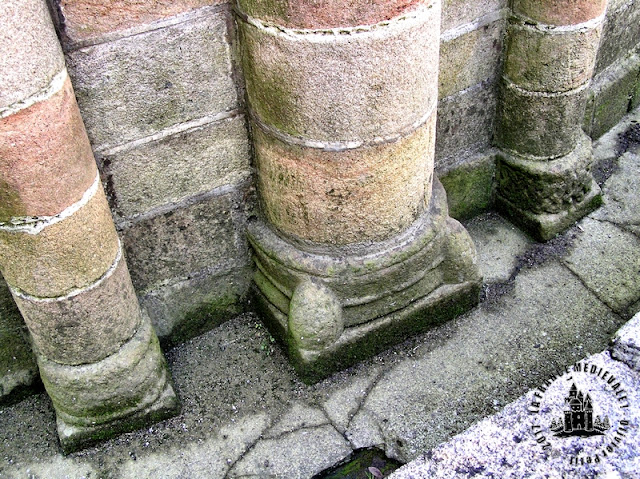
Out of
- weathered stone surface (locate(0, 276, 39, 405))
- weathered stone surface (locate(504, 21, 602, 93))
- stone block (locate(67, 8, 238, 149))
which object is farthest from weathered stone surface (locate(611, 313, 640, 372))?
weathered stone surface (locate(0, 276, 39, 405))

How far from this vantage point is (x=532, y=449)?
7.12 feet

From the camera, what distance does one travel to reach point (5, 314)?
2.75m

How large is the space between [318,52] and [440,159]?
135 cm

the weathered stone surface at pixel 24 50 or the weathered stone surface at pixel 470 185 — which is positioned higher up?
the weathered stone surface at pixel 24 50

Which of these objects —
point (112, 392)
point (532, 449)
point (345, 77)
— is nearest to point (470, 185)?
point (345, 77)

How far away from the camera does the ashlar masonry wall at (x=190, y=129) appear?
2.38 meters

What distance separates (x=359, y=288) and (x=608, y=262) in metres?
1.41

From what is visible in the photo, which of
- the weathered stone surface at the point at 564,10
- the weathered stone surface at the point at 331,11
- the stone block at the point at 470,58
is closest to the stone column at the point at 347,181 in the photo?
the weathered stone surface at the point at 331,11

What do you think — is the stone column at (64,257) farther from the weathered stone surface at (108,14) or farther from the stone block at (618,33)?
the stone block at (618,33)

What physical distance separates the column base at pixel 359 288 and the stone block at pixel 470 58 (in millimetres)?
486

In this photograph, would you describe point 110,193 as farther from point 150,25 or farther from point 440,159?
point 440,159

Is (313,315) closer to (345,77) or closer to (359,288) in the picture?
(359,288)

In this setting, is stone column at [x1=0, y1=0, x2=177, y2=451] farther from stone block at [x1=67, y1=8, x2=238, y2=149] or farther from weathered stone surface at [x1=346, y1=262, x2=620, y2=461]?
Answer: weathered stone surface at [x1=346, y1=262, x2=620, y2=461]

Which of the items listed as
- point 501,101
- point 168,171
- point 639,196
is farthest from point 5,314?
point 639,196
